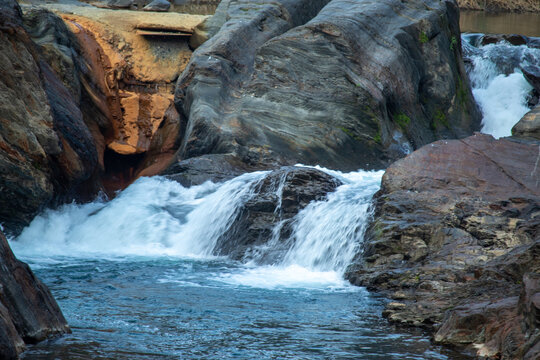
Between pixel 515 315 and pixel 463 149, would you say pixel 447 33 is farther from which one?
pixel 515 315

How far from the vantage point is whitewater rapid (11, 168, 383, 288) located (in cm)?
931

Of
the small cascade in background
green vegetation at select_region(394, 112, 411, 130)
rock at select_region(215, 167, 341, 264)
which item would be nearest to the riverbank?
the small cascade in background

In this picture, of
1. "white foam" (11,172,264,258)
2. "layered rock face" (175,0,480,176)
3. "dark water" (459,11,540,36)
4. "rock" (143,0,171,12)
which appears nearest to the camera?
"white foam" (11,172,264,258)

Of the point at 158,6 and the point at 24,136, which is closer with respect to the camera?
the point at 24,136

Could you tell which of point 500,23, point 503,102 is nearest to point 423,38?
point 503,102

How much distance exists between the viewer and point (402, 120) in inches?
564

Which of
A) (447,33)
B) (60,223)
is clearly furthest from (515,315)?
(447,33)

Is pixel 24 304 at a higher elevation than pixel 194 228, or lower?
lower

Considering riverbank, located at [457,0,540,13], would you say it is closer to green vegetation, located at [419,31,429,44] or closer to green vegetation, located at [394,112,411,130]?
green vegetation, located at [419,31,429,44]

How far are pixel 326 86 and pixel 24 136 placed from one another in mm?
5770

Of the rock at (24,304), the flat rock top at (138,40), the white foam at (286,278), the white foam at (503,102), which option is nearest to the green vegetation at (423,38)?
the white foam at (503,102)

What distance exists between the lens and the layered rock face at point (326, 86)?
12953mm

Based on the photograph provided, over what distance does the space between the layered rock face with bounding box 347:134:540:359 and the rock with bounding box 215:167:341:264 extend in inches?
44.8

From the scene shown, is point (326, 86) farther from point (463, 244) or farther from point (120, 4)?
point (120, 4)
